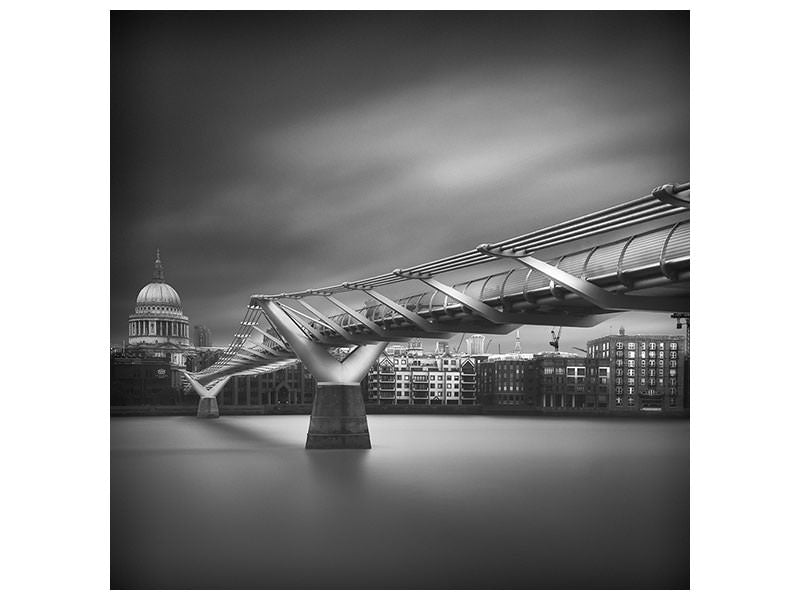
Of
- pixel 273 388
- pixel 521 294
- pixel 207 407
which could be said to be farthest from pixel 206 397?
pixel 521 294

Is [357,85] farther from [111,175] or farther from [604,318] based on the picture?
[604,318]

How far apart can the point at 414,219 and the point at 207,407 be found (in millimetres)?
23113

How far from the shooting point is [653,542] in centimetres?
903

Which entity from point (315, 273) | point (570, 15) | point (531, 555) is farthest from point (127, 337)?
point (570, 15)

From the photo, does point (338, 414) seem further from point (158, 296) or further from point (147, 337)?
point (158, 296)

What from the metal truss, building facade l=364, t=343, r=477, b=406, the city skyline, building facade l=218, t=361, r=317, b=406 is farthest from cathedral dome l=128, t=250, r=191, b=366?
building facade l=218, t=361, r=317, b=406

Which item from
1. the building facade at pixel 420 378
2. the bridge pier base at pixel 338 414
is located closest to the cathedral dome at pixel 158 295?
the building facade at pixel 420 378

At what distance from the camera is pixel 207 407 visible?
32.7m

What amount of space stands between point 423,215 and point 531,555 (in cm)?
431

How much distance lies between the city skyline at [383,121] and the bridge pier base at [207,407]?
20325mm

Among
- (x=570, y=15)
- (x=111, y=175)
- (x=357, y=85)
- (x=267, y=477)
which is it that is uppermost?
(x=570, y=15)

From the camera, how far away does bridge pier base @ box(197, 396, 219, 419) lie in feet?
102

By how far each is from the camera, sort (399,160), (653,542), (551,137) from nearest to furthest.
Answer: (653,542)
(551,137)
(399,160)

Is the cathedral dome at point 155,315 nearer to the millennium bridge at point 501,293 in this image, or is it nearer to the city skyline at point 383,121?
the city skyline at point 383,121
